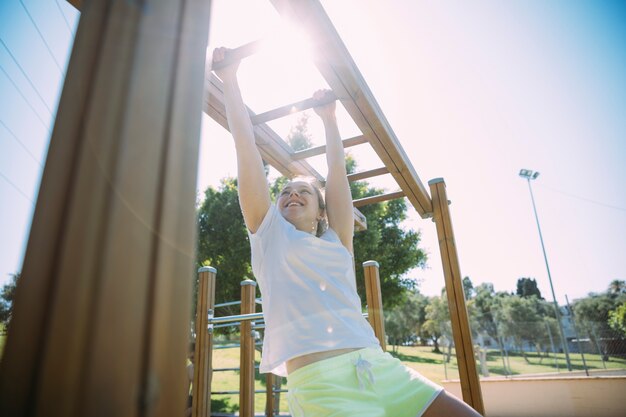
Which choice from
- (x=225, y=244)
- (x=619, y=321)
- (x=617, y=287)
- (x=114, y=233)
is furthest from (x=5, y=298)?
(x=617, y=287)

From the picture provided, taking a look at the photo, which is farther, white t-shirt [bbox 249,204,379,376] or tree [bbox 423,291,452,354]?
tree [bbox 423,291,452,354]

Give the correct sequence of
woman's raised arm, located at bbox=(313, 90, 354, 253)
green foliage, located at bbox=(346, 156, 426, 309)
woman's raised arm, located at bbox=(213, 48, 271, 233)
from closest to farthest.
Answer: woman's raised arm, located at bbox=(213, 48, 271, 233) < woman's raised arm, located at bbox=(313, 90, 354, 253) < green foliage, located at bbox=(346, 156, 426, 309)

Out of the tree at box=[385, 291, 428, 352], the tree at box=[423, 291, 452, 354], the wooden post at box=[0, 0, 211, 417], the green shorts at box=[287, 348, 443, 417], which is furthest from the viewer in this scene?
the tree at box=[423, 291, 452, 354]

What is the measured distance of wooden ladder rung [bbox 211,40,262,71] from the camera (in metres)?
1.48

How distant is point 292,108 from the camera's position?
1.90m

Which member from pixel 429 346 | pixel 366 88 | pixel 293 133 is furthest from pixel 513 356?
pixel 366 88

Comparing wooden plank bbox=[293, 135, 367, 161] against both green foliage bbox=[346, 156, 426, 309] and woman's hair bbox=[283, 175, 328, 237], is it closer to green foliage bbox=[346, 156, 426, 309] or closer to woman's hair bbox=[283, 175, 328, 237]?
woman's hair bbox=[283, 175, 328, 237]

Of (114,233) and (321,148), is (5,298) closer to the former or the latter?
(114,233)

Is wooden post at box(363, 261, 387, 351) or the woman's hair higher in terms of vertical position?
the woman's hair

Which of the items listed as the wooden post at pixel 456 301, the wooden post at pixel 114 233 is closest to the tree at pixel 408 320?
the wooden post at pixel 456 301

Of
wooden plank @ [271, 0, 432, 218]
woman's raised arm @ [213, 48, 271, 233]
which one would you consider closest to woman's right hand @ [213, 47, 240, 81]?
woman's raised arm @ [213, 48, 271, 233]

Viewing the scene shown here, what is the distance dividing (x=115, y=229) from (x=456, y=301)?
245 centimetres

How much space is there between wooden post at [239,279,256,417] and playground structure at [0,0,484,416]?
3623mm

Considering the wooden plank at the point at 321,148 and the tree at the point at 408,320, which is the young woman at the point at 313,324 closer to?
the wooden plank at the point at 321,148
